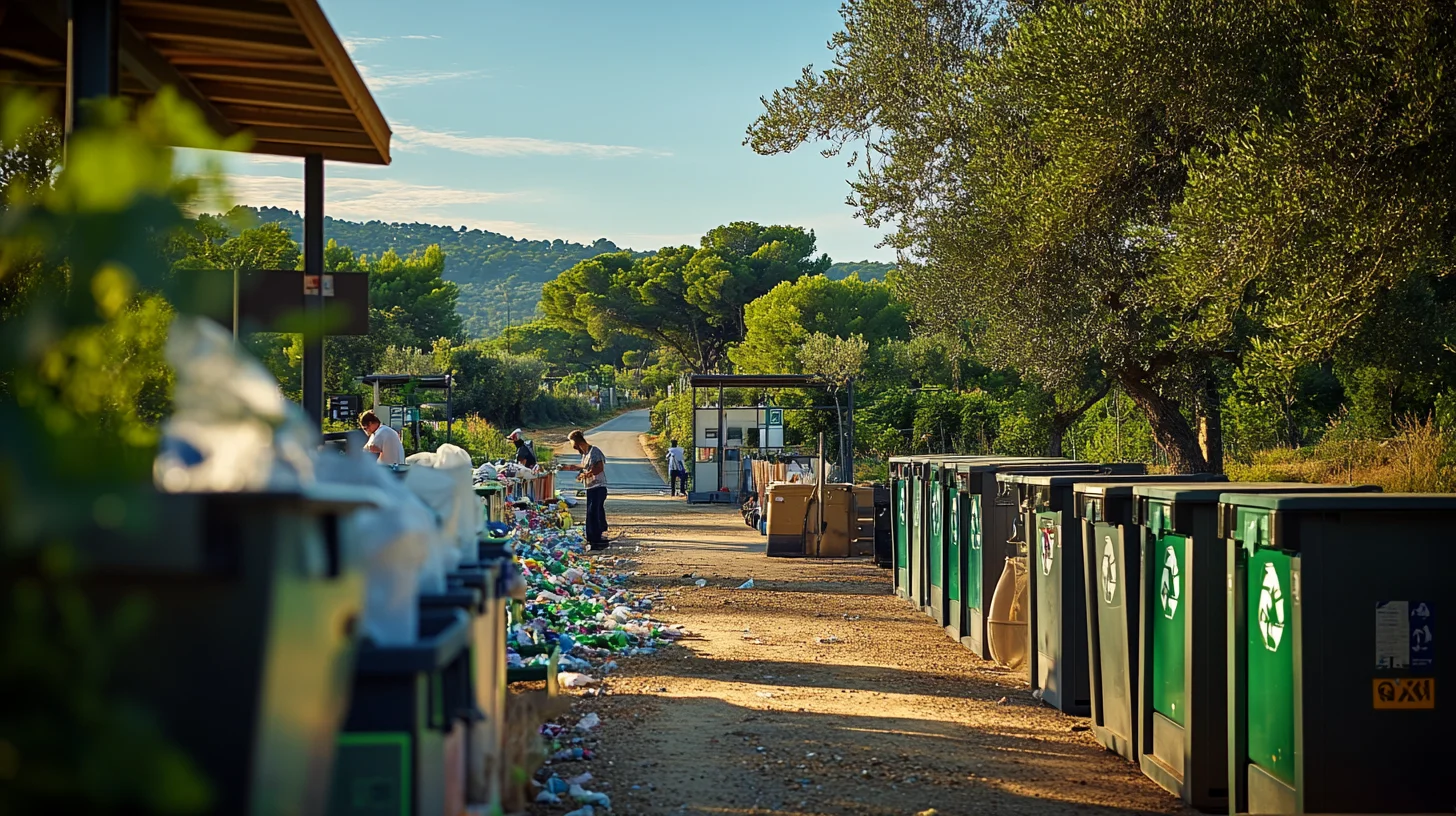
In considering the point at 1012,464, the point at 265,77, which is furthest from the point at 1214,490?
the point at 1012,464

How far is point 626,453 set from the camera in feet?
187

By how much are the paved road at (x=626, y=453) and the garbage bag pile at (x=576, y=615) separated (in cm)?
2163

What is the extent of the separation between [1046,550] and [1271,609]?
2848 mm

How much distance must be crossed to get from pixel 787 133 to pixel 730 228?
63.1 meters

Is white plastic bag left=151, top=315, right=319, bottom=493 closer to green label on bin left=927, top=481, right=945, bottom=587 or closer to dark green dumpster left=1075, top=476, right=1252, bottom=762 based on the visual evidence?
dark green dumpster left=1075, top=476, right=1252, bottom=762

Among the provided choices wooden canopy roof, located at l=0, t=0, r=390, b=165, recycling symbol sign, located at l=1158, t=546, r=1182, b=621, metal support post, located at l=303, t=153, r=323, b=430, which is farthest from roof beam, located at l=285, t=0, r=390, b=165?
recycling symbol sign, located at l=1158, t=546, r=1182, b=621

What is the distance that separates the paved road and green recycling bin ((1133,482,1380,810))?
30458 mm

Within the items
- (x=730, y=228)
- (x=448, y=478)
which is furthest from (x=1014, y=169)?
(x=730, y=228)

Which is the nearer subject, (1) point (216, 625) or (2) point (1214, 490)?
(1) point (216, 625)

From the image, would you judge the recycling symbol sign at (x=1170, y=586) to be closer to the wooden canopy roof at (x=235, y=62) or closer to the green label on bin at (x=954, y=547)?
the wooden canopy roof at (x=235, y=62)

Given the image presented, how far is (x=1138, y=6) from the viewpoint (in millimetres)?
11273

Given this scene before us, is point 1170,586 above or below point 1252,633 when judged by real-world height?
above

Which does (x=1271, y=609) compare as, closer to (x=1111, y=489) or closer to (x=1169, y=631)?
(x=1169, y=631)

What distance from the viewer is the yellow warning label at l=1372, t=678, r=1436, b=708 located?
4.96 metres
